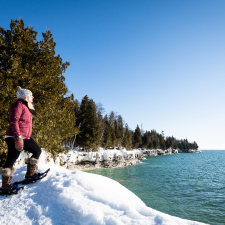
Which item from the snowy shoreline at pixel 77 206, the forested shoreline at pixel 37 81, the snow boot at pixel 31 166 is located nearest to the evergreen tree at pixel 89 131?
the forested shoreline at pixel 37 81

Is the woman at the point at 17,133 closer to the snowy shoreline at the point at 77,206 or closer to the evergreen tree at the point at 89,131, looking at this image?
the snowy shoreline at the point at 77,206

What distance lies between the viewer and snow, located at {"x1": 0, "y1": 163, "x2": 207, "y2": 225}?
2400 mm

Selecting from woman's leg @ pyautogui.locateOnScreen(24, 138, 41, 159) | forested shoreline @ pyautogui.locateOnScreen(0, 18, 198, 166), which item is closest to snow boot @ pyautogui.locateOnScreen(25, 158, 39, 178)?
woman's leg @ pyautogui.locateOnScreen(24, 138, 41, 159)

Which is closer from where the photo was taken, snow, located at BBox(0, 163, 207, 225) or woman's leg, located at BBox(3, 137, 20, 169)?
snow, located at BBox(0, 163, 207, 225)

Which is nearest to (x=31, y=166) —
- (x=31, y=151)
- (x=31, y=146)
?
(x=31, y=151)

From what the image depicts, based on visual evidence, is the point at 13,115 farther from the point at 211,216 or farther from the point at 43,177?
the point at 211,216

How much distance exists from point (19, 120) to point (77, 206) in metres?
2.26

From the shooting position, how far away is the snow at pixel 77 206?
2.40m

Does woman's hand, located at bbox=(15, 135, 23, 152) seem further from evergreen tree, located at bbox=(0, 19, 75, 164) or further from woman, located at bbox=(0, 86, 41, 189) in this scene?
evergreen tree, located at bbox=(0, 19, 75, 164)

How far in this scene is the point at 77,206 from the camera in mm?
2656

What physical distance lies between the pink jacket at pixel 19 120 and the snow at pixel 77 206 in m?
1.28

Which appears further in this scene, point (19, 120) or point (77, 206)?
point (19, 120)

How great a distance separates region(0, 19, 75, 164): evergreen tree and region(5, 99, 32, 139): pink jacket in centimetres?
451

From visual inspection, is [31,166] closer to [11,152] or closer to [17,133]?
[11,152]
